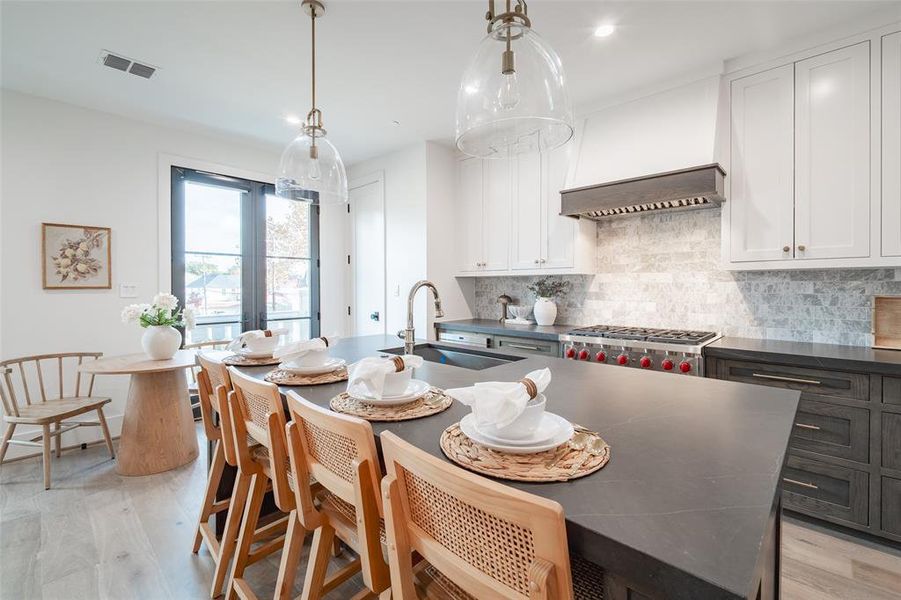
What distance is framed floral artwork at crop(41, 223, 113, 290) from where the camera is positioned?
3.03m

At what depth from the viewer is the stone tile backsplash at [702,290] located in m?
2.38

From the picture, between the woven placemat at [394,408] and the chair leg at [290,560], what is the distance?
1.44 ft

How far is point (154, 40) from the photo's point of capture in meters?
2.29

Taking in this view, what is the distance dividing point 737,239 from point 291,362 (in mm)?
2653

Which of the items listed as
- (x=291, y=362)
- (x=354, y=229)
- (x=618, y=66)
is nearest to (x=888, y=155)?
(x=618, y=66)

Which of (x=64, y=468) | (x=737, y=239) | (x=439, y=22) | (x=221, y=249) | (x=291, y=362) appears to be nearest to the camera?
(x=291, y=362)

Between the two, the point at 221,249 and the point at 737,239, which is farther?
the point at 221,249

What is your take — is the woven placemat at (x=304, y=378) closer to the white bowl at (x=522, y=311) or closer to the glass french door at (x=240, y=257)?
the white bowl at (x=522, y=311)

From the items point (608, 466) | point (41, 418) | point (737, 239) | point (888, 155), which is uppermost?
point (888, 155)

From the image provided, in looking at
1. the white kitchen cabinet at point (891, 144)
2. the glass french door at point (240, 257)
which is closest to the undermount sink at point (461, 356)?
the white kitchen cabinet at point (891, 144)

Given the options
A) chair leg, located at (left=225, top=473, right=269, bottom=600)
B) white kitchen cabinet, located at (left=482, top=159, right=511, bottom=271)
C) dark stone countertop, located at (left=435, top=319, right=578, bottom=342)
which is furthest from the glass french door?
chair leg, located at (left=225, top=473, right=269, bottom=600)

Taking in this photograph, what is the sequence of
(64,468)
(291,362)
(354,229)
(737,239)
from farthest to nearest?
(354,229), (64,468), (737,239), (291,362)

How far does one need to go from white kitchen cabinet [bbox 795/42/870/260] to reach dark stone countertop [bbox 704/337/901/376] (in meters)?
0.52

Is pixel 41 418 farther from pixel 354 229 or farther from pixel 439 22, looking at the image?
pixel 439 22
